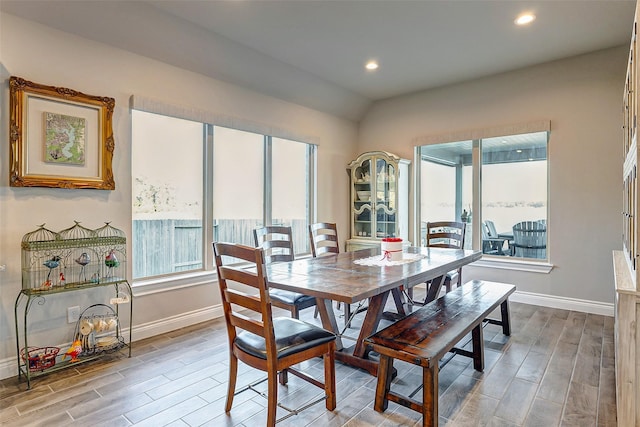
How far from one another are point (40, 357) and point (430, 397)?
266 cm

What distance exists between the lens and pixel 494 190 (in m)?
4.71

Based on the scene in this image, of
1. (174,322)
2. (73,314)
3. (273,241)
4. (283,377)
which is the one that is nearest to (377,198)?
(273,241)

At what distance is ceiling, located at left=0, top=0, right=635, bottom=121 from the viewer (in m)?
2.88

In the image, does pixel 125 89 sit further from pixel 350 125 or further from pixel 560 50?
pixel 560 50

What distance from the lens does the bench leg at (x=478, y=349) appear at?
2.51 meters

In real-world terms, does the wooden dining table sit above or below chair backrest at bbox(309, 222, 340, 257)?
below

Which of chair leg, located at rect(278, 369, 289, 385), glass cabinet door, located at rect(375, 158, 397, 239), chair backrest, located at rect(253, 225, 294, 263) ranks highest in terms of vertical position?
glass cabinet door, located at rect(375, 158, 397, 239)

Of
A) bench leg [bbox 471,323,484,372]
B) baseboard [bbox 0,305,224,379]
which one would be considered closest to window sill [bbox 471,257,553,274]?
bench leg [bbox 471,323,484,372]

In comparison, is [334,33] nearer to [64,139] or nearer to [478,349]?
[64,139]

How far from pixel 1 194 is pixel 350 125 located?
4468 mm

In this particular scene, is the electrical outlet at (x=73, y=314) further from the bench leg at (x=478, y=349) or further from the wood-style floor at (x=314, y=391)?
the bench leg at (x=478, y=349)

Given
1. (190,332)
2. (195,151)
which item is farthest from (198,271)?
(195,151)

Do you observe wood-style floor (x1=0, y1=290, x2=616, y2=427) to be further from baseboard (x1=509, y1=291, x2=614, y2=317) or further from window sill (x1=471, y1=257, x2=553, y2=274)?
window sill (x1=471, y1=257, x2=553, y2=274)

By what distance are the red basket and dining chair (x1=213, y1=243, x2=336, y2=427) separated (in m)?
1.49
